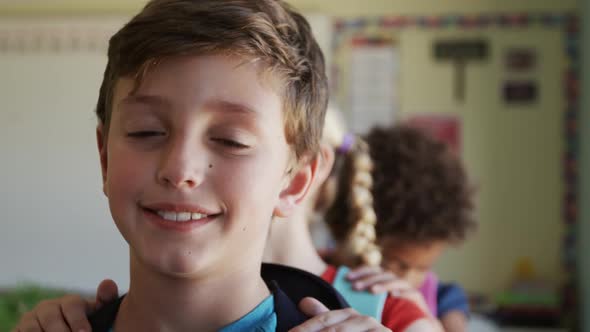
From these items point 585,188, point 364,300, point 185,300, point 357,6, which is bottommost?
point 585,188

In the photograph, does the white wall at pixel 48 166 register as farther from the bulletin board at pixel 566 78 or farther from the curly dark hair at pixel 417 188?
the curly dark hair at pixel 417 188

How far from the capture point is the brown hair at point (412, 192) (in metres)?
1.64

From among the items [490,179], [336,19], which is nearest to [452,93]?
[490,179]

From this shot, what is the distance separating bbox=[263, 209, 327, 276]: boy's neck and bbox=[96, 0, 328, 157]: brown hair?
411 millimetres

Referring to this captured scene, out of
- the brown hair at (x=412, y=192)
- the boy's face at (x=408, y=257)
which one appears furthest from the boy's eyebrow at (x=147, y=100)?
the boy's face at (x=408, y=257)

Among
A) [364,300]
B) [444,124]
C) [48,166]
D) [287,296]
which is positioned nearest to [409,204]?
[364,300]

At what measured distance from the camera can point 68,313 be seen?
2.77ft

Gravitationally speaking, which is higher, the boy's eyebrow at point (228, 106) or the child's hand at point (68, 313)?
the boy's eyebrow at point (228, 106)

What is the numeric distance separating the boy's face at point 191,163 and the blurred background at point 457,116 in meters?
2.93

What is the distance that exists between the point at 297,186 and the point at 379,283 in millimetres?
323

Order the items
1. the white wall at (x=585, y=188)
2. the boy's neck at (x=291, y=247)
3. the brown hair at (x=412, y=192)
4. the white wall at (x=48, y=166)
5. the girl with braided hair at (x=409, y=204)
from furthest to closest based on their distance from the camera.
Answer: the white wall at (x=48, y=166), the white wall at (x=585, y=188), the brown hair at (x=412, y=192), the girl with braided hair at (x=409, y=204), the boy's neck at (x=291, y=247)

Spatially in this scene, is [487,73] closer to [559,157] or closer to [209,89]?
[559,157]

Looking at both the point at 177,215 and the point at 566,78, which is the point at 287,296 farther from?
the point at 566,78

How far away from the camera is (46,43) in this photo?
4.10 metres
